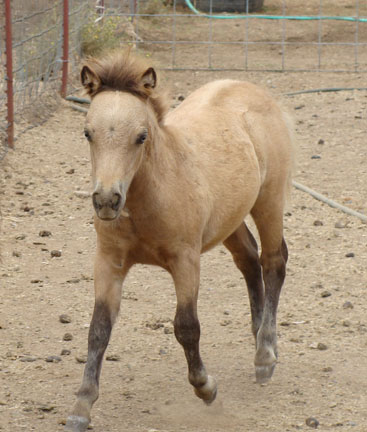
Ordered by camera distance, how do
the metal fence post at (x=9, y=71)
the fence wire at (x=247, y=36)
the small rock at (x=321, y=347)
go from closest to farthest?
the small rock at (x=321, y=347)
the metal fence post at (x=9, y=71)
the fence wire at (x=247, y=36)

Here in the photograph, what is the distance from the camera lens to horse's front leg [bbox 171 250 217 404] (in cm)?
385

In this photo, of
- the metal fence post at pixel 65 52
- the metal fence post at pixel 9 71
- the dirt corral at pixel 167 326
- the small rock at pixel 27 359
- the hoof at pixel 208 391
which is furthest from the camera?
the metal fence post at pixel 65 52

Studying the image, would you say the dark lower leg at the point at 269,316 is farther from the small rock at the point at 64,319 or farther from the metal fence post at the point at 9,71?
the metal fence post at the point at 9,71

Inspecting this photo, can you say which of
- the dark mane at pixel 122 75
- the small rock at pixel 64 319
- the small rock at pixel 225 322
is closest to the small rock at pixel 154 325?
the small rock at pixel 225 322

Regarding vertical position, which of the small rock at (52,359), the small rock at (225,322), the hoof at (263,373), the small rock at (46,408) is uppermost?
the small rock at (46,408)

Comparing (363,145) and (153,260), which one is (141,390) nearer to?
(153,260)

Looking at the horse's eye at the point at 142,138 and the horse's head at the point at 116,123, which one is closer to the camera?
the horse's head at the point at 116,123

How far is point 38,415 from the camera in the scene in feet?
13.2

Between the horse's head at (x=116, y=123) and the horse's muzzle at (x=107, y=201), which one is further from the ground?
the horse's head at (x=116, y=123)

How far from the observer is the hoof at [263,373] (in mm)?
4531

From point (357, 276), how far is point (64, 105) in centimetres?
552

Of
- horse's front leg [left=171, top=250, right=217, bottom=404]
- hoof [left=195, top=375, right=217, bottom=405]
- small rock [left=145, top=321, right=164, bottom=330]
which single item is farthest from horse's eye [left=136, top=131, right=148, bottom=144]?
small rock [left=145, top=321, right=164, bottom=330]

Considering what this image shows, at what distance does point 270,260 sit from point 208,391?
109 cm

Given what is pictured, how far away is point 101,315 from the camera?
154 inches
